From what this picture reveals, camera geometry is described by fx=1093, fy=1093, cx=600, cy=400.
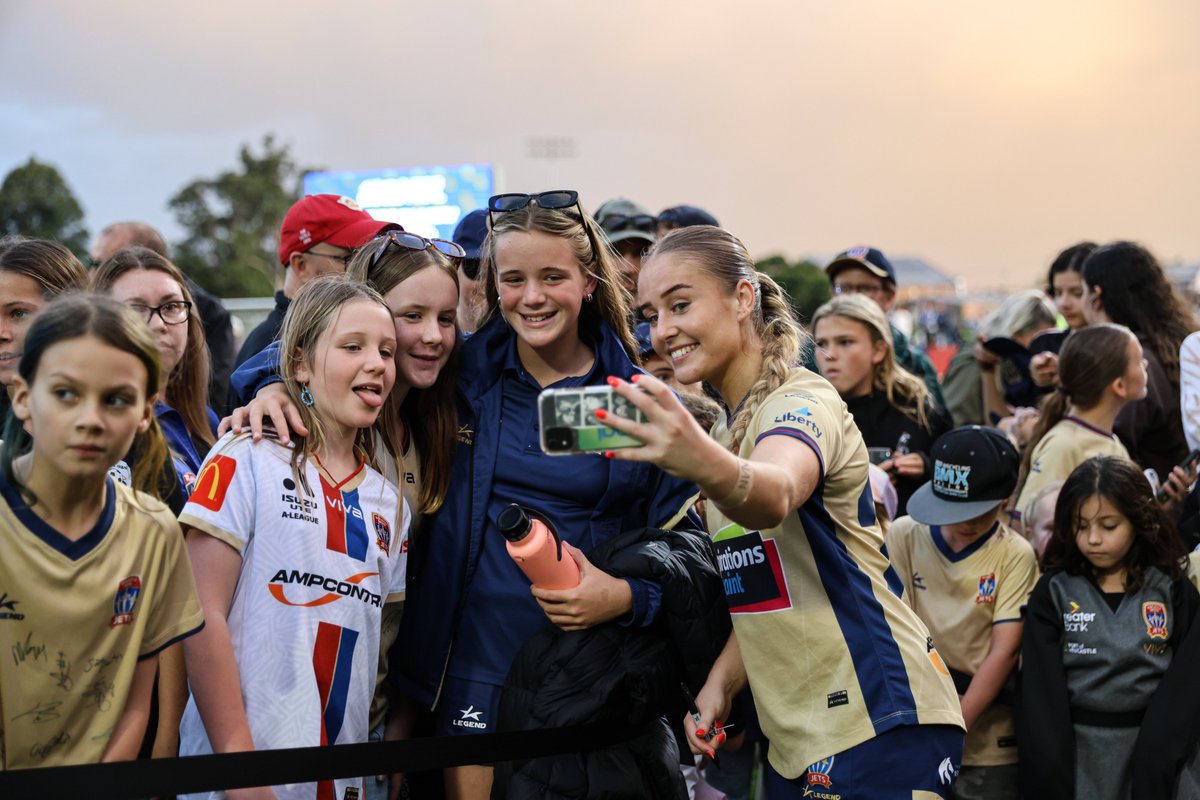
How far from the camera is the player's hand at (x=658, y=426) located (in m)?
2.09

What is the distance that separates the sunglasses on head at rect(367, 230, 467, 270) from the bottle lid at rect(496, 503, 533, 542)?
1027mm

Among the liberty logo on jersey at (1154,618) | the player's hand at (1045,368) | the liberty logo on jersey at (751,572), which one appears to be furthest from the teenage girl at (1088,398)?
the liberty logo on jersey at (751,572)

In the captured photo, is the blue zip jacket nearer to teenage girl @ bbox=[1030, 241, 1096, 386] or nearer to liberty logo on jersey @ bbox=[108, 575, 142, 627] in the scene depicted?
liberty logo on jersey @ bbox=[108, 575, 142, 627]

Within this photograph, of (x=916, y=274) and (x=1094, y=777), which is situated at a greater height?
(x=916, y=274)

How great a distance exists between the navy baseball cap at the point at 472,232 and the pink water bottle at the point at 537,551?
6.32ft

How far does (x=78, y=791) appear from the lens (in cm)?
217

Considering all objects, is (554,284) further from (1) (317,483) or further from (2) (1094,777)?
(2) (1094,777)

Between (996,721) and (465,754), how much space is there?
240 centimetres

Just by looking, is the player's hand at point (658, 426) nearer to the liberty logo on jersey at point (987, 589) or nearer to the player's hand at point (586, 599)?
the player's hand at point (586, 599)

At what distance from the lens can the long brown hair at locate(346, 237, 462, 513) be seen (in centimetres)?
313

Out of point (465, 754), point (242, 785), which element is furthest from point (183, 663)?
point (465, 754)

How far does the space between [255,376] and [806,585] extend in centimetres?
161

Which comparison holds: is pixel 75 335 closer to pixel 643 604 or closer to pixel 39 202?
pixel 643 604

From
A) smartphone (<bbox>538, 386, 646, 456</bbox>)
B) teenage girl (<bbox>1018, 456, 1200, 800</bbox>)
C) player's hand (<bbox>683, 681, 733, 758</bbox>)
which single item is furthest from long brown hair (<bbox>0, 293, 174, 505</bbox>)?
teenage girl (<bbox>1018, 456, 1200, 800</bbox>)
